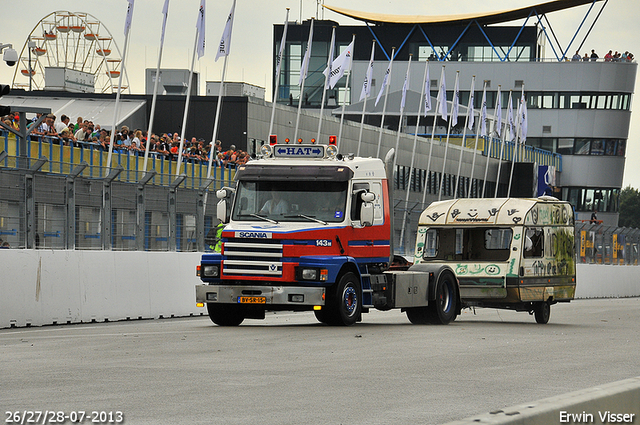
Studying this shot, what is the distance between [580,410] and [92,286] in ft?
49.6

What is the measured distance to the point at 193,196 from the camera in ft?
80.9

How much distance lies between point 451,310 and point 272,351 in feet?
26.5

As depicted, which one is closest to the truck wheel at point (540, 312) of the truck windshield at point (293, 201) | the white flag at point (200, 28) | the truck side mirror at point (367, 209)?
the truck side mirror at point (367, 209)

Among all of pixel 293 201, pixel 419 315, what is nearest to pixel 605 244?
pixel 419 315

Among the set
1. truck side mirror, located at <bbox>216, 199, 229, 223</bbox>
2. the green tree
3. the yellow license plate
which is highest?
truck side mirror, located at <bbox>216, 199, 229, 223</bbox>

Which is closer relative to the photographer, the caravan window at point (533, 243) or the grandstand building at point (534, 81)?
the caravan window at point (533, 243)

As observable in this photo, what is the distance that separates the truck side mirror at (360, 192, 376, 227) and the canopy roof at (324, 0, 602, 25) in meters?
81.4

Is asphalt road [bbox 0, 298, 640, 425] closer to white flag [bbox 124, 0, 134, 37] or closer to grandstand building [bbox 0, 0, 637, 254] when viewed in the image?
grandstand building [bbox 0, 0, 637, 254]

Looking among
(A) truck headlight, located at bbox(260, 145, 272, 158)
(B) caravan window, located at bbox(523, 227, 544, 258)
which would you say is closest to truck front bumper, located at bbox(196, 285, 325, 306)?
(A) truck headlight, located at bbox(260, 145, 272, 158)

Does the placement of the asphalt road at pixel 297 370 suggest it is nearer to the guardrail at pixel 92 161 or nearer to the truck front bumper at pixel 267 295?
the truck front bumper at pixel 267 295

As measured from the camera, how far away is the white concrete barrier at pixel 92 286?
19.0 meters

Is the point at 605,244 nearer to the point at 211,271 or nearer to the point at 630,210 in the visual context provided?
the point at 211,271

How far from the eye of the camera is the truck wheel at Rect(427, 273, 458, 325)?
69.4 ft

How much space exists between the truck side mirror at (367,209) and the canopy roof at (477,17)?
81.4m
